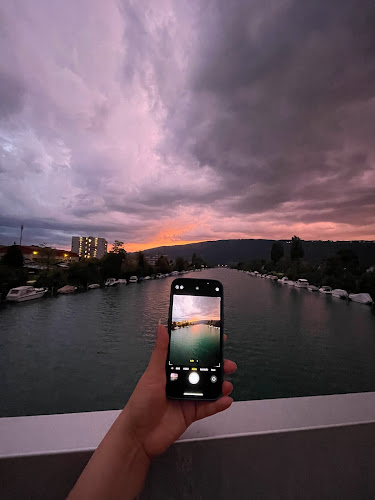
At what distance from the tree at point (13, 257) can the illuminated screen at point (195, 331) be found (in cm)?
2692

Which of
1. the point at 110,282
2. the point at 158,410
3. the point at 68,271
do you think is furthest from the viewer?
the point at 110,282

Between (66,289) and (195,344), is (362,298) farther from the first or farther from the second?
(66,289)

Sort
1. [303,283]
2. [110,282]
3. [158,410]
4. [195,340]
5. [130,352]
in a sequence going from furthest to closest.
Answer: [303,283] < [110,282] < [130,352] < [195,340] < [158,410]

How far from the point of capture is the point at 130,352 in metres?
13.0

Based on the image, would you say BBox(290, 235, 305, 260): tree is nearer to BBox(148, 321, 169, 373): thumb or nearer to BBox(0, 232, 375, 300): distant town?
BBox(0, 232, 375, 300): distant town

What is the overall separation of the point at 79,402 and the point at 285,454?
34.4 ft

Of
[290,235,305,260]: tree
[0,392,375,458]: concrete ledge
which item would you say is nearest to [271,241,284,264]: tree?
[290,235,305,260]: tree

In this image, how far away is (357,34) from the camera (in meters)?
6.99

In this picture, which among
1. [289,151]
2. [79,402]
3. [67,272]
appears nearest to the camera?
[79,402]

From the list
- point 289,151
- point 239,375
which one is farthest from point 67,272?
point 289,151

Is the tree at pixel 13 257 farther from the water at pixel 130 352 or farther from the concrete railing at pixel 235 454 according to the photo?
the concrete railing at pixel 235 454

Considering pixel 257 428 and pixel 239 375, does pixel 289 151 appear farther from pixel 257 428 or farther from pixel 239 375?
pixel 257 428

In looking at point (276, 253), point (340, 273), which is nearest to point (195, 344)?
point (340, 273)

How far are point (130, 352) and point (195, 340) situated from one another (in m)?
13.7
